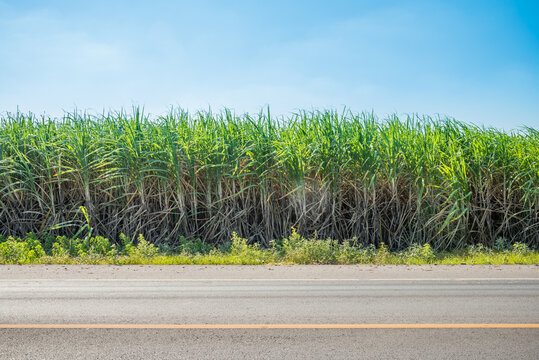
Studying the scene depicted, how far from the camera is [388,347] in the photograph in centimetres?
409

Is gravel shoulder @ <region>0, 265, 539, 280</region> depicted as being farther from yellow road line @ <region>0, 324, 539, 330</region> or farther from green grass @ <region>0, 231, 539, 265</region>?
yellow road line @ <region>0, 324, 539, 330</region>

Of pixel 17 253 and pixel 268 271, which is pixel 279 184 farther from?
pixel 17 253

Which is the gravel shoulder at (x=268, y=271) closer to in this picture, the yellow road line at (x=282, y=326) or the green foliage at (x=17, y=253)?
the green foliage at (x=17, y=253)

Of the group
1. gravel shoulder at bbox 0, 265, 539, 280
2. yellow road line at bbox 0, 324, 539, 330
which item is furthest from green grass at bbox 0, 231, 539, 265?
yellow road line at bbox 0, 324, 539, 330

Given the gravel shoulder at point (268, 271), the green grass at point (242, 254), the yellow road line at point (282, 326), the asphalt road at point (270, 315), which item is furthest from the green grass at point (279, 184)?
the yellow road line at point (282, 326)

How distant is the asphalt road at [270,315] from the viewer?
4070mm

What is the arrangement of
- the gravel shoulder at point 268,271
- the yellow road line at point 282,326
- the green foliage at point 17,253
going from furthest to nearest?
the green foliage at point 17,253 < the gravel shoulder at point 268,271 < the yellow road line at point 282,326

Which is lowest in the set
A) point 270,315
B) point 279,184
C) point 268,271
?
point 268,271

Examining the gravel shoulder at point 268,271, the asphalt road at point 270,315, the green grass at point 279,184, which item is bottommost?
the gravel shoulder at point 268,271

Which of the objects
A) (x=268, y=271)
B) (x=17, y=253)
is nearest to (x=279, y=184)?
(x=268, y=271)

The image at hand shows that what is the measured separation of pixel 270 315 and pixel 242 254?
4.73m

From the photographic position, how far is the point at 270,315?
16.8 ft

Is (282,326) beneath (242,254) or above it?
above

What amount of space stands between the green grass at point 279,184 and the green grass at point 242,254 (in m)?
0.75
